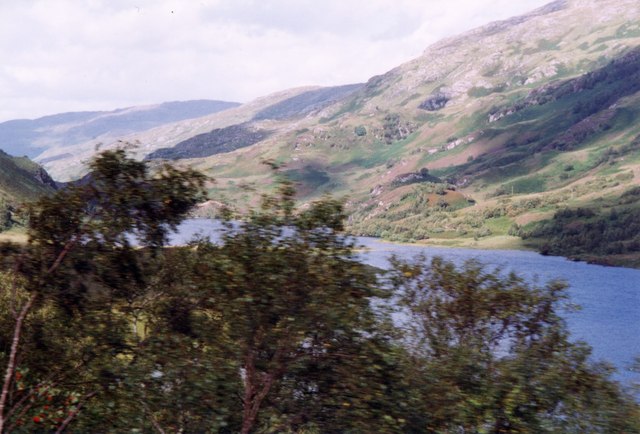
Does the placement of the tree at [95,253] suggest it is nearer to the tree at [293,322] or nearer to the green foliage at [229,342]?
the green foliage at [229,342]

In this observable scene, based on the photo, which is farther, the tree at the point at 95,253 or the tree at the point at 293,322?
the tree at the point at 95,253

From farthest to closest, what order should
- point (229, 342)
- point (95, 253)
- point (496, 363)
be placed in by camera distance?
point (496, 363) < point (95, 253) < point (229, 342)

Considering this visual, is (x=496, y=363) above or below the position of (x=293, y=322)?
below

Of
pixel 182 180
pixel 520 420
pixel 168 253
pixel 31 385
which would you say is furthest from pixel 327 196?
pixel 31 385

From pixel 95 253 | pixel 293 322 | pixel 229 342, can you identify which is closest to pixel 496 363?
pixel 293 322

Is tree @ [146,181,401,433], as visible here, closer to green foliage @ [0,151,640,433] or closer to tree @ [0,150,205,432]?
green foliage @ [0,151,640,433]

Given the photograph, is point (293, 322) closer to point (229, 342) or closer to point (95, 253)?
point (229, 342)

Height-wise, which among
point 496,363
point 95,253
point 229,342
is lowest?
point 496,363

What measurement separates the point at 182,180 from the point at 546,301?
1692 centimetres

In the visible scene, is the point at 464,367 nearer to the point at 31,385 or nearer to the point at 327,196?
the point at 327,196

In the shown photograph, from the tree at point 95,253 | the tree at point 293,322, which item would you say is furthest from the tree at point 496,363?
the tree at point 95,253

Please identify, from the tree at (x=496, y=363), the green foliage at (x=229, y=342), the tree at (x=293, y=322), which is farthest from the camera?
the tree at (x=496, y=363)

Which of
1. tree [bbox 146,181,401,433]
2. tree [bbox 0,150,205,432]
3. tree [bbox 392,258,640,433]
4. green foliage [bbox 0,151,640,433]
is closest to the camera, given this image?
tree [bbox 146,181,401,433]

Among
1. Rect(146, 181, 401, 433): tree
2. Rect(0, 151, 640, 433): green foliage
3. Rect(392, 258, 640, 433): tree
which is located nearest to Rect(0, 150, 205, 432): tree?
Rect(0, 151, 640, 433): green foliage
